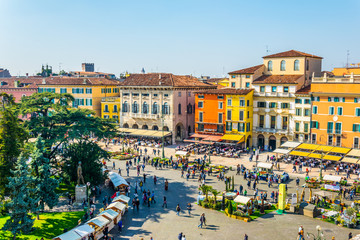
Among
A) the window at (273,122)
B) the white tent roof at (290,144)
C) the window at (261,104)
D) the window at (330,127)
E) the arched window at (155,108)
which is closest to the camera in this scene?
the window at (330,127)

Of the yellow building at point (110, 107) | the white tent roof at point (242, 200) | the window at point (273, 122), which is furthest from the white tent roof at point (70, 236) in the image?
the yellow building at point (110, 107)

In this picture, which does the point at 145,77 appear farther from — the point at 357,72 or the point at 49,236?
the point at 49,236

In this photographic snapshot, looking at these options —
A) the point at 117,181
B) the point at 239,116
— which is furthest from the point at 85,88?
the point at 117,181

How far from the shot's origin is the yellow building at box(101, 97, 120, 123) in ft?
252

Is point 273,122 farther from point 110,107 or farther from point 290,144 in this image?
point 110,107

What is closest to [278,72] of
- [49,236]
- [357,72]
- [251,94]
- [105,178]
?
[251,94]

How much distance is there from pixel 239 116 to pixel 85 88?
3398 cm

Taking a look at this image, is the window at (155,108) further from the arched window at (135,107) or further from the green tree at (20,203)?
the green tree at (20,203)

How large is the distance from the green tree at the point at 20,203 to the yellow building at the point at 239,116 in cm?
3659

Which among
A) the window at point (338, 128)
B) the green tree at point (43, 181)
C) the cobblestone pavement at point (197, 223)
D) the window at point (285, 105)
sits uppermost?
the window at point (285, 105)

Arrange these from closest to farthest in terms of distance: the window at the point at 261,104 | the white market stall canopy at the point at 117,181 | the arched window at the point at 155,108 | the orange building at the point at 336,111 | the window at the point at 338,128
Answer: the white market stall canopy at the point at 117,181 → the orange building at the point at 336,111 → the window at the point at 338,128 → the window at the point at 261,104 → the arched window at the point at 155,108

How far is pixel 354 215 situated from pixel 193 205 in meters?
14.0

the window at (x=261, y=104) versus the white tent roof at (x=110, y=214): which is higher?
the window at (x=261, y=104)

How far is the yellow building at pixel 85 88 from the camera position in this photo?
77500 millimetres
